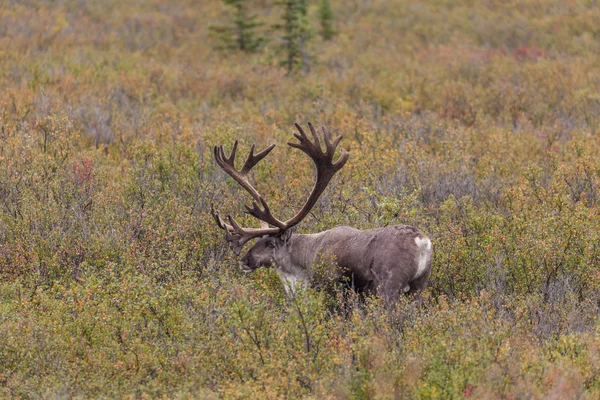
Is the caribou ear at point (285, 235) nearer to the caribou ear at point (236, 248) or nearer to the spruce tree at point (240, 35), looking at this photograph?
the caribou ear at point (236, 248)

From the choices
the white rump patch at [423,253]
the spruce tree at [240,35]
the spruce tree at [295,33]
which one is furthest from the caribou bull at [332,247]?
the spruce tree at [240,35]

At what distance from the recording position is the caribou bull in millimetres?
7320

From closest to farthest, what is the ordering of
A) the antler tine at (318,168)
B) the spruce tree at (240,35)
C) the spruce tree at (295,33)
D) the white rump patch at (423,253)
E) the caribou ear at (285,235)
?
the white rump patch at (423,253)
the antler tine at (318,168)
the caribou ear at (285,235)
the spruce tree at (295,33)
the spruce tree at (240,35)

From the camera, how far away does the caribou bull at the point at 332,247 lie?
7320 mm

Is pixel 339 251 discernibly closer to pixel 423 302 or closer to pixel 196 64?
pixel 423 302

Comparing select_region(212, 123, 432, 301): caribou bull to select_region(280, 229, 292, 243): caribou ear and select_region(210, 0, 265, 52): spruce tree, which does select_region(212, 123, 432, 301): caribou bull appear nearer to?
select_region(280, 229, 292, 243): caribou ear

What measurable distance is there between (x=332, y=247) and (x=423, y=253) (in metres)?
1.15

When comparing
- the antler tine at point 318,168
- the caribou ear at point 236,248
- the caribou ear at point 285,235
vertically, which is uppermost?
the antler tine at point 318,168

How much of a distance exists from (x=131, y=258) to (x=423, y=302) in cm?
340

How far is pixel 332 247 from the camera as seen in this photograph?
8.04 m

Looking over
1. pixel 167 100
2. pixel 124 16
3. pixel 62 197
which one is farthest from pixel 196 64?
pixel 62 197

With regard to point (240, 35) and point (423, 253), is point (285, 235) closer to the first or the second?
point (423, 253)

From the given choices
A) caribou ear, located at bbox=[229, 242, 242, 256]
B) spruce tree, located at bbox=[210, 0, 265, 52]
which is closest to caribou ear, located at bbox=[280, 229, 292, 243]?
caribou ear, located at bbox=[229, 242, 242, 256]

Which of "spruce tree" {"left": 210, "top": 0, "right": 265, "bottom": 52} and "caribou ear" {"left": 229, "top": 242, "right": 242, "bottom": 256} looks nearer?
"caribou ear" {"left": 229, "top": 242, "right": 242, "bottom": 256}
